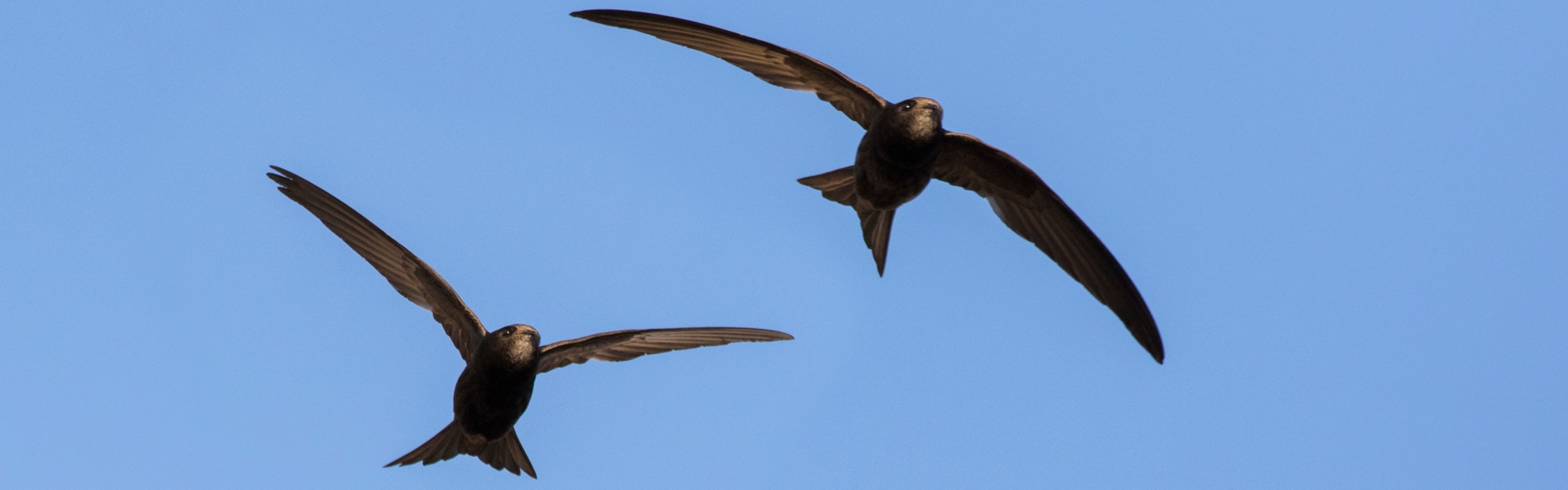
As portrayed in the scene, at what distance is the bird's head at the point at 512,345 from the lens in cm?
830

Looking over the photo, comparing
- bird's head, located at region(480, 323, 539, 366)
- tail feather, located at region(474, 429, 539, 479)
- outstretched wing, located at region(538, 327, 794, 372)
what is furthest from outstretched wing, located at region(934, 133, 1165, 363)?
tail feather, located at region(474, 429, 539, 479)

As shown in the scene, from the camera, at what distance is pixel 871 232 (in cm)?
879

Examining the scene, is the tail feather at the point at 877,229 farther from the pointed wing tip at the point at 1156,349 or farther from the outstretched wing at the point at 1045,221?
the pointed wing tip at the point at 1156,349

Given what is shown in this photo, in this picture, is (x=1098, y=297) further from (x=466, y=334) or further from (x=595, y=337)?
(x=466, y=334)

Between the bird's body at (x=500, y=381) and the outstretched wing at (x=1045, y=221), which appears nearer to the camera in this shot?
the outstretched wing at (x=1045, y=221)

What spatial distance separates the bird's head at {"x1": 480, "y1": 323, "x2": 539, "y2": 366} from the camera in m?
8.30

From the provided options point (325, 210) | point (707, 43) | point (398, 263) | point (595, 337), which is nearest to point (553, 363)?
point (595, 337)

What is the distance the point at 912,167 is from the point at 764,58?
3.91ft

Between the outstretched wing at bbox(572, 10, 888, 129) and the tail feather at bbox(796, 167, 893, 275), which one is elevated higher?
the outstretched wing at bbox(572, 10, 888, 129)

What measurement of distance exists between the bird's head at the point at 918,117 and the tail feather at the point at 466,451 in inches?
122

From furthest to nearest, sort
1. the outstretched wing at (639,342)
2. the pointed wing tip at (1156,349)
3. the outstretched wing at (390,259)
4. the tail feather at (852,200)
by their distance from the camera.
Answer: the outstretched wing at (390,259), the outstretched wing at (639,342), the tail feather at (852,200), the pointed wing tip at (1156,349)

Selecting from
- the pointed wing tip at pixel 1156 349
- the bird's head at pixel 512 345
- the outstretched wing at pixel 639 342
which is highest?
the outstretched wing at pixel 639 342

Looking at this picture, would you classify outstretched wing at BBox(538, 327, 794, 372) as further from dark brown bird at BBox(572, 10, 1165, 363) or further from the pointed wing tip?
the pointed wing tip

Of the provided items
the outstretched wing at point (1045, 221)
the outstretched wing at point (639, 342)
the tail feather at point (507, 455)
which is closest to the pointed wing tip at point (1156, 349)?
the outstretched wing at point (1045, 221)
